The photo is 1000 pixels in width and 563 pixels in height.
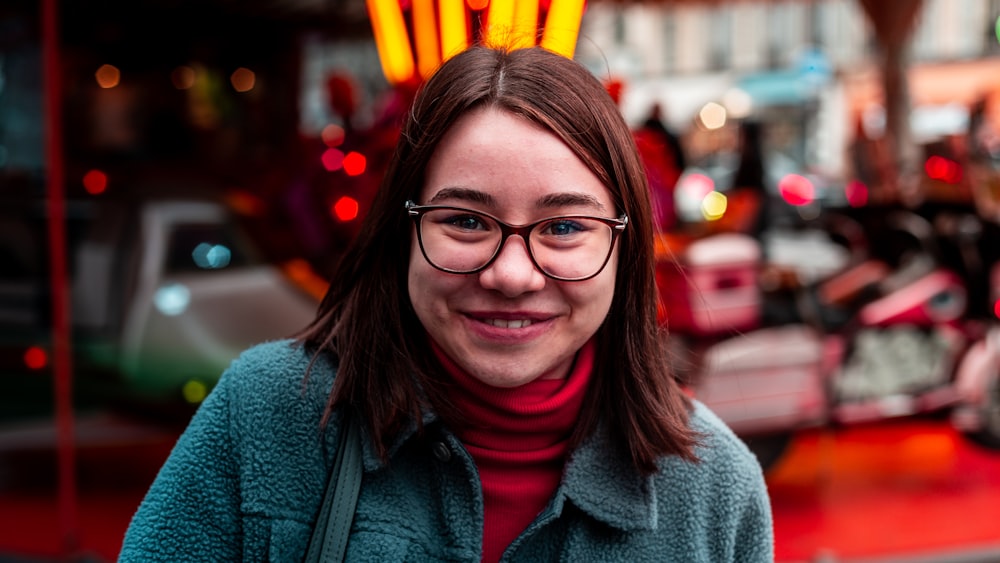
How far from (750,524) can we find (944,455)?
4887 millimetres

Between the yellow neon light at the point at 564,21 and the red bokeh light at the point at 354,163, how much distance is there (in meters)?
1.54

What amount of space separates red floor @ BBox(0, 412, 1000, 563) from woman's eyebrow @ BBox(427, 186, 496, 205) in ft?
10.9

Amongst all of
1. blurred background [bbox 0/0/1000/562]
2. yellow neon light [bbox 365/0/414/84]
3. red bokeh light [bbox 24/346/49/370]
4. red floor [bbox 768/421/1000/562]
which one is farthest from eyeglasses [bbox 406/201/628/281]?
red bokeh light [bbox 24/346/49/370]

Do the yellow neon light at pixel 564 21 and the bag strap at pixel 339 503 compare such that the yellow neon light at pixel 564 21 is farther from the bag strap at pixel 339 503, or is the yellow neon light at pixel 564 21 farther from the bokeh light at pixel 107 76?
the bokeh light at pixel 107 76

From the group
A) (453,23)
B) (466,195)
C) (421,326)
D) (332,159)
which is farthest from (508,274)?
(332,159)

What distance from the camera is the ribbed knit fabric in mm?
1417

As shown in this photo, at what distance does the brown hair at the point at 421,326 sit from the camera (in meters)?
1.37

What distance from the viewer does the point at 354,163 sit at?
4.32 meters

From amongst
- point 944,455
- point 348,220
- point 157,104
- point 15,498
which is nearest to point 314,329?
point 348,220

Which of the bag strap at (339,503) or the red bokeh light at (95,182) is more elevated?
the red bokeh light at (95,182)

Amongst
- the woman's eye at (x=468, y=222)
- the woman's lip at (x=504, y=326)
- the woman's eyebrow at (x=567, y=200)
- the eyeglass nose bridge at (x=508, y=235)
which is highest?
the woman's eyebrow at (x=567, y=200)

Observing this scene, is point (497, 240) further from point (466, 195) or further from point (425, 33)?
point (425, 33)

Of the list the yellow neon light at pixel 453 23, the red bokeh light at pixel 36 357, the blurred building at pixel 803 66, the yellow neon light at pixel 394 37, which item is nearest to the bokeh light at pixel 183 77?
the red bokeh light at pixel 36 357

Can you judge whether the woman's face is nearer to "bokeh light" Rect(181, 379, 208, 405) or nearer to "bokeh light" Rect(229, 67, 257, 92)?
"bokeh light" Rect(181, 379, 208, 405)
